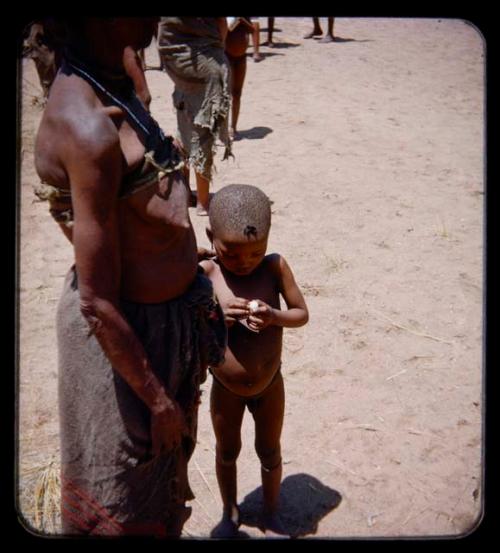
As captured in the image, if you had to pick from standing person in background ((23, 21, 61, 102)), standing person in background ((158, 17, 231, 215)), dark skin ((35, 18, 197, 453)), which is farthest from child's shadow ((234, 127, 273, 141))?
dark skin ((35, 18, 197, 453))

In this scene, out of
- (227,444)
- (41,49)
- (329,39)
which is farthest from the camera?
(329,39)

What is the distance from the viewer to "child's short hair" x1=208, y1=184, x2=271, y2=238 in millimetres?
2162

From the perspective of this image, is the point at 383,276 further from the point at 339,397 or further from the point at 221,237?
the point at 221,237

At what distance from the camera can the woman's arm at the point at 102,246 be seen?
58.4 inches

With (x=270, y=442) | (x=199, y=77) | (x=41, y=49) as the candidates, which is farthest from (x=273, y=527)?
(x=199, y=77)

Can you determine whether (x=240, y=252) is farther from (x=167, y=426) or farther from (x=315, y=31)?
(x=315, y=31)

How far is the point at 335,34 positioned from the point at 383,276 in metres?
9.89

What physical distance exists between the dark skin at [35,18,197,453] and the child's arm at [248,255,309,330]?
48 centimetres

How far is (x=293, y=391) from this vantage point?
3504mm

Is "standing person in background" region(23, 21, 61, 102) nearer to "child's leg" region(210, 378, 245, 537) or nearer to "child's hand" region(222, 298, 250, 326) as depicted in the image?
"child's hand" region(222, 298, 250, 326)

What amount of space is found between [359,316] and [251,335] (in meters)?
1.96

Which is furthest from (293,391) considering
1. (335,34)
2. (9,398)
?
(335,34)

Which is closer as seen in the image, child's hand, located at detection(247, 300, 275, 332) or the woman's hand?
the woman's hand

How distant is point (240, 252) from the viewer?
221cm
